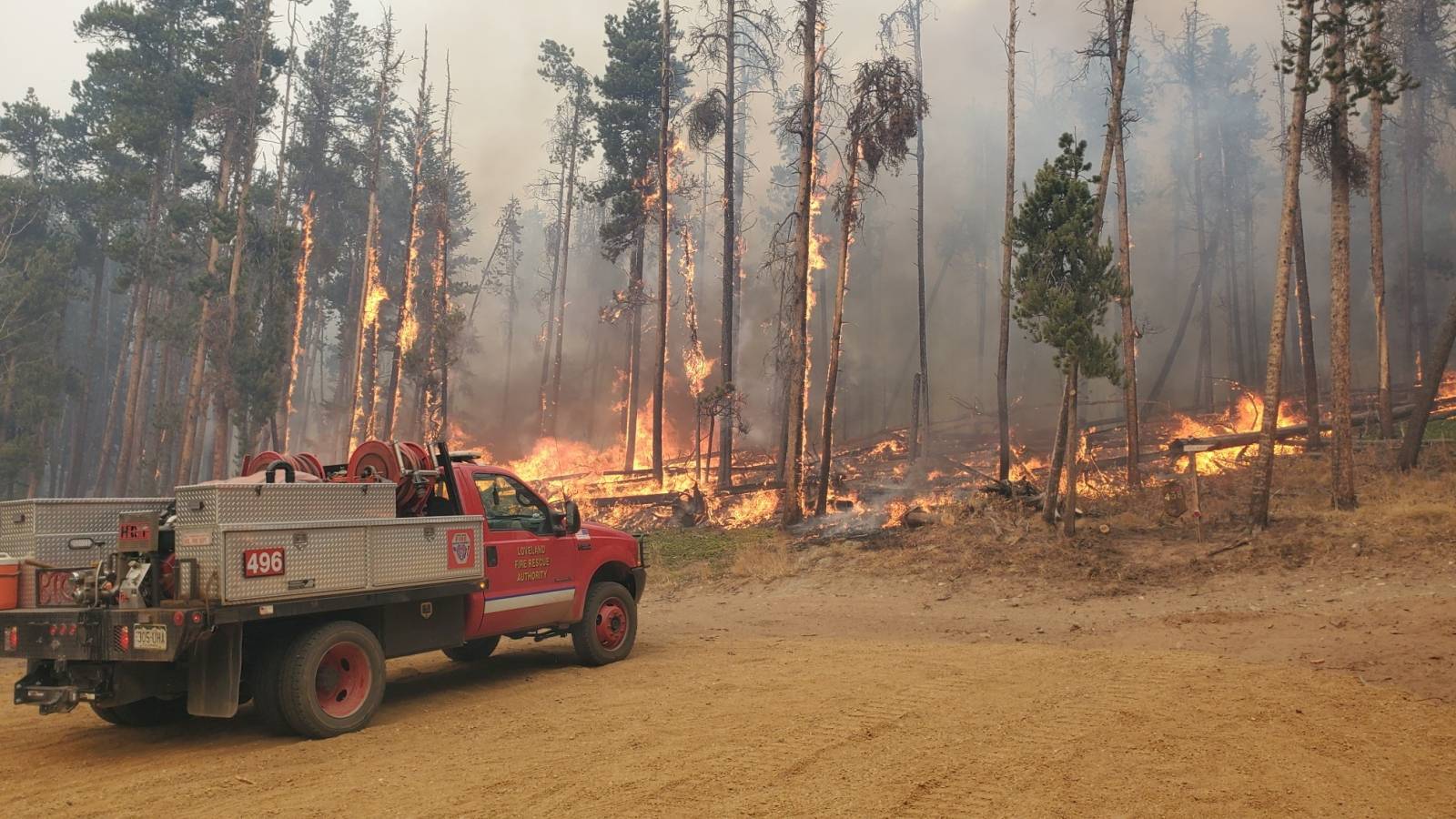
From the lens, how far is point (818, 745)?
6352 millimetres

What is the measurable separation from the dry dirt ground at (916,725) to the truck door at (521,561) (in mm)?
781

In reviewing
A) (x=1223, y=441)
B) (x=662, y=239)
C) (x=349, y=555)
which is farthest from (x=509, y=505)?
(x=662, y=239)

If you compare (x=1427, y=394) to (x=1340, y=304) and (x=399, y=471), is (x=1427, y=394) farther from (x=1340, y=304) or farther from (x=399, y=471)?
(x=399, y=471)

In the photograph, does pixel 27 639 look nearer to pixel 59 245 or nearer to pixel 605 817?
pixel 605 817

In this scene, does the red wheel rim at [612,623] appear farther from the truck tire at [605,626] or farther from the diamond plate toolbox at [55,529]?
the diamond plate toolbox at [55,529]

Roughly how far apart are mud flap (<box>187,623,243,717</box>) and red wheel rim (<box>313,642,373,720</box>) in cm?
72

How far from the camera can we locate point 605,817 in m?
4.96

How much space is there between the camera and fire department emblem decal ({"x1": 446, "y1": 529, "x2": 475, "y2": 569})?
823 centimetres

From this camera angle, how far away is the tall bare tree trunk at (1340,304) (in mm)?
16062

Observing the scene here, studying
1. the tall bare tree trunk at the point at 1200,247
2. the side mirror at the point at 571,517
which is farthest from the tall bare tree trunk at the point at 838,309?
the tall bare tree trunk at the point at 1200,247

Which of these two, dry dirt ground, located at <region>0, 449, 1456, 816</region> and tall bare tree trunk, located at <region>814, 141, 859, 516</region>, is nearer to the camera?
dry dirt ground, located at <region>0, 449, 1456, 816</region>

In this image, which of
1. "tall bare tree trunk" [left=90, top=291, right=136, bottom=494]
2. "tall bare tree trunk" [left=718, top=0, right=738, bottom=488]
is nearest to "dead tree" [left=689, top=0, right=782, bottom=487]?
"tall bare tree trunk" [left=718, top=0, right=738, bottom=488]

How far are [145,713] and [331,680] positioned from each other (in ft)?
6.12

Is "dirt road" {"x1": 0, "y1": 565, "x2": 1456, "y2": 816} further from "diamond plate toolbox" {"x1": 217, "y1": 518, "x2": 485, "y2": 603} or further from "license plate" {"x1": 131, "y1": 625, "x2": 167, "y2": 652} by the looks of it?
"diamond plate toolbox" {"x1": 217, "y1": 518, "x2": 485, "y2": 603}
